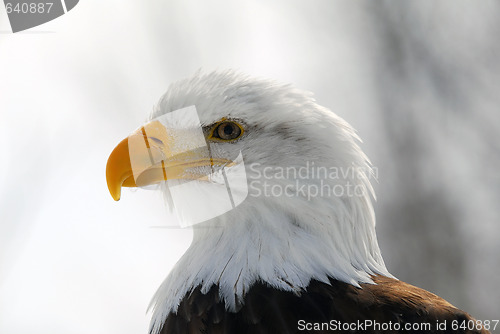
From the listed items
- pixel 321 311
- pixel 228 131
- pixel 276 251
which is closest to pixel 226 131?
pixel 228 131

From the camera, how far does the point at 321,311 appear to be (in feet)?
7.75

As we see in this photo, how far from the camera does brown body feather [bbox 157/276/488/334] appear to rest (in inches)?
91.4

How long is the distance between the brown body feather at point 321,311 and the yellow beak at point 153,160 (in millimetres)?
584

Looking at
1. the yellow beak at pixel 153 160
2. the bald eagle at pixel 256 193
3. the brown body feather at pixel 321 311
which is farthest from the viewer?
the yellow beak at pixel 153 160

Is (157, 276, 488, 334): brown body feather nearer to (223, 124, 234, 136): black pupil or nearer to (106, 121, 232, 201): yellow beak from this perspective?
(106, 121, 232, 201): yellow beak

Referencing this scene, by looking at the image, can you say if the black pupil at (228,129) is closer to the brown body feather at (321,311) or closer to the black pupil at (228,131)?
the black pupil at (228,131)

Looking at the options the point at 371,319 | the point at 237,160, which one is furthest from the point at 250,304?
the point at 237,160

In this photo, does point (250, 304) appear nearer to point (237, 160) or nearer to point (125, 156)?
point (237, 160)

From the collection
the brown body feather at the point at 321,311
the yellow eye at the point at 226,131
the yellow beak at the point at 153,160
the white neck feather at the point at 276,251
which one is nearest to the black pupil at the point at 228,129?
the yellow eye at the point at 226,131

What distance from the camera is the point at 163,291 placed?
9.23 feet

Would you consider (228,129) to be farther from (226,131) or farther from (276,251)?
(276,251)

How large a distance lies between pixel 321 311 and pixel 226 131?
0.93 m

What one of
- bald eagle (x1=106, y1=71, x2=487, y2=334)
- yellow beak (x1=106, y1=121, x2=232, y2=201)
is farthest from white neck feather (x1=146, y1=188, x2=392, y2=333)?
yellow beak (x1=106, y1=121, x2=232, y2=201)

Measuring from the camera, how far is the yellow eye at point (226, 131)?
2.78 m
